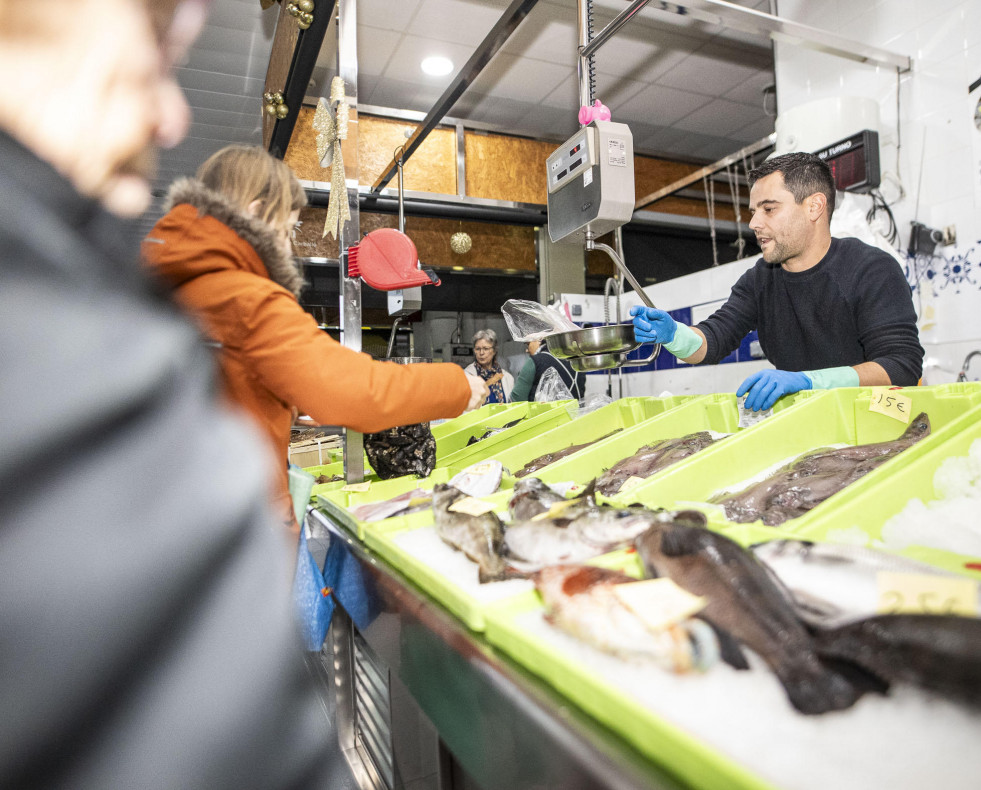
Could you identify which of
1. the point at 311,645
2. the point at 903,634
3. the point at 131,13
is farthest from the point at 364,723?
the point at 131,13

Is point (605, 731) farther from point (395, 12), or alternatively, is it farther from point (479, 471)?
point (395, 12)

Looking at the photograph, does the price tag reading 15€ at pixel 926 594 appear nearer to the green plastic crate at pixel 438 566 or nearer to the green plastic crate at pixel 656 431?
the green plastic crate at pixel 438 566

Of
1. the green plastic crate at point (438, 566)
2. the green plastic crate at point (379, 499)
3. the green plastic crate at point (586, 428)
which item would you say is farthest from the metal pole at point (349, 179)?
the green plastic crate at point (438, 566)

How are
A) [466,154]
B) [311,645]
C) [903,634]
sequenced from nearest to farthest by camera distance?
[903,634] → [311,645] → [466,154]

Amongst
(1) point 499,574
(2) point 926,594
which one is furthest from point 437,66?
(2) point 926,594

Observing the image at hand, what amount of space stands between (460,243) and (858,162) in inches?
180

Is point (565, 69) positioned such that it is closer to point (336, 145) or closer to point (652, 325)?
point (336, 145)

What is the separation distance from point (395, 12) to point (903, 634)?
574 centimetres

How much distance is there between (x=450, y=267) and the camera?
7629mm

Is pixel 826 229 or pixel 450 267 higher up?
pixel 450 267

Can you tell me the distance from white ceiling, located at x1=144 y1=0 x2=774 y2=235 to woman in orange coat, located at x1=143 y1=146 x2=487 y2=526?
2.97m

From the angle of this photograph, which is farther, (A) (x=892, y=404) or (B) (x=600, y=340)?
(B) (x=600, y=340)

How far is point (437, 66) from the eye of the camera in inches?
236

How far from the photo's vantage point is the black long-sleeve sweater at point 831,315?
241 centimetres
